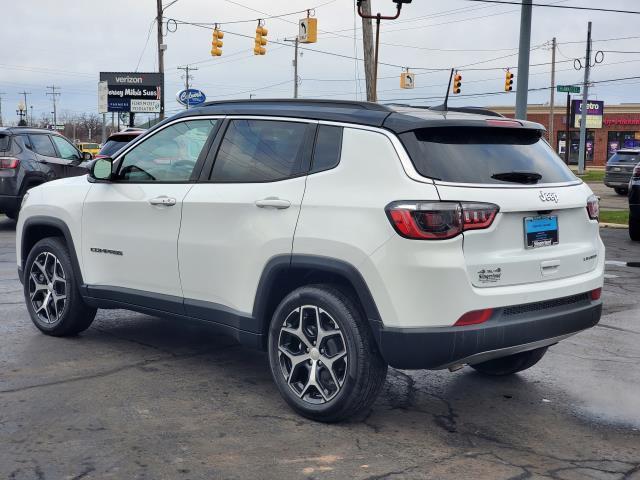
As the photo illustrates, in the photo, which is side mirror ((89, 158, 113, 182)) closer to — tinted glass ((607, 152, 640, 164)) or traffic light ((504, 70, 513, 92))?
tinted glass ((607, 152, 640, 164))

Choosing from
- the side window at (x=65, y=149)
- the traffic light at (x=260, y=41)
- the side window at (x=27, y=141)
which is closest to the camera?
the side window at (x=27, y=141)

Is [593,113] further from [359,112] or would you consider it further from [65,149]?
[359,112]

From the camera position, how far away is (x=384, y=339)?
443 centimetres

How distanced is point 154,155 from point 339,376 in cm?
227

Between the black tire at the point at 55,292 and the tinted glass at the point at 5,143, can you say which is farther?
the tinted glass at the point at 5,143

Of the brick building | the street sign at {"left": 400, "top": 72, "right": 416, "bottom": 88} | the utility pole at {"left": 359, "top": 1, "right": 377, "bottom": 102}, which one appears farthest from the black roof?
the brick building

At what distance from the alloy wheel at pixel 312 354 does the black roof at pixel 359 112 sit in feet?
3.66

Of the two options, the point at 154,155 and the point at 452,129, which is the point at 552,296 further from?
the point at 154,155

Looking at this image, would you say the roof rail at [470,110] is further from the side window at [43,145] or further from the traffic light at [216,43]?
the traffic light at [216,43]

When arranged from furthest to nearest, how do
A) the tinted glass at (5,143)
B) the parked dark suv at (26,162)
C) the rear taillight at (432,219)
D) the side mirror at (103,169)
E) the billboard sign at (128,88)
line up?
the billboard sign at (128,88), the tinted glass at (5,143), the parked dark suv at (26,162), the side mirror at (103,169), the rear taillight at (432,219)

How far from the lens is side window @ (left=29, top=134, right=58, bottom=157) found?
52.7 ft

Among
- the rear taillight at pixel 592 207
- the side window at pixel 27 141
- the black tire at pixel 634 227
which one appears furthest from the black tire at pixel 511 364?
the side window at pixel 27 141

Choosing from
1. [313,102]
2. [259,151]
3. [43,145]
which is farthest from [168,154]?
[43,145]

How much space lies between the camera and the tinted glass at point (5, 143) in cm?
1572
